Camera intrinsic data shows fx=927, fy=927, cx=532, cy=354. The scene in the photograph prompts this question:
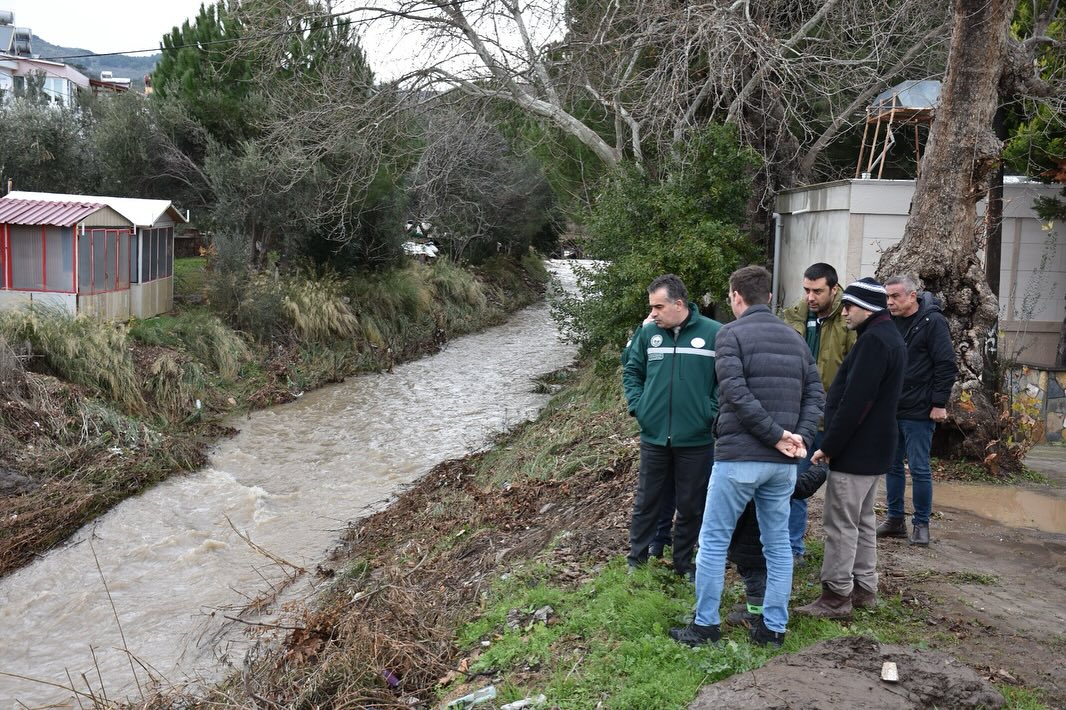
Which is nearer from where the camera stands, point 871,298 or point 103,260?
point 871,298

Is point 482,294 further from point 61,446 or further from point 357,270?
point 61,446

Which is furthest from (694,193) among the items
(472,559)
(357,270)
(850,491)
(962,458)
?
(357,270)

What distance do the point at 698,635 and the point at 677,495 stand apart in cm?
105

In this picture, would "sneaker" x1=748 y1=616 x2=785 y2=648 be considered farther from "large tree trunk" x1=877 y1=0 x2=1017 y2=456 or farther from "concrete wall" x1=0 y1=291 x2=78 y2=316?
"concrete wall" x1=0 y1=291 x2=78 y2=316

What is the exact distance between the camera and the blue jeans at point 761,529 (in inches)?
183

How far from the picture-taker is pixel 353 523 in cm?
1076

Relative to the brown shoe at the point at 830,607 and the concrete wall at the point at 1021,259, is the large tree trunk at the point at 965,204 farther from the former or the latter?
the brown shoe at the point at 830,607

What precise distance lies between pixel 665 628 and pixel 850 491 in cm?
125

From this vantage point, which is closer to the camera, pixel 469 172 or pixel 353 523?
pixel 353 523

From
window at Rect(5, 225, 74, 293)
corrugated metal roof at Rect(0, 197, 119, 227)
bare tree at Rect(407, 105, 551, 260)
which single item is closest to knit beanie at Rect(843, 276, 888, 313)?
corrugated metal roof at Rect(0, 197, 119, 227)

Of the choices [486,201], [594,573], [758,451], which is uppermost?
[486,201]

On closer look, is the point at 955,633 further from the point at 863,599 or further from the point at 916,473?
the point at 916,473

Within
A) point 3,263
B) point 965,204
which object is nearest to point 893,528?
point 965,204

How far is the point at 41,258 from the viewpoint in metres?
16.0
